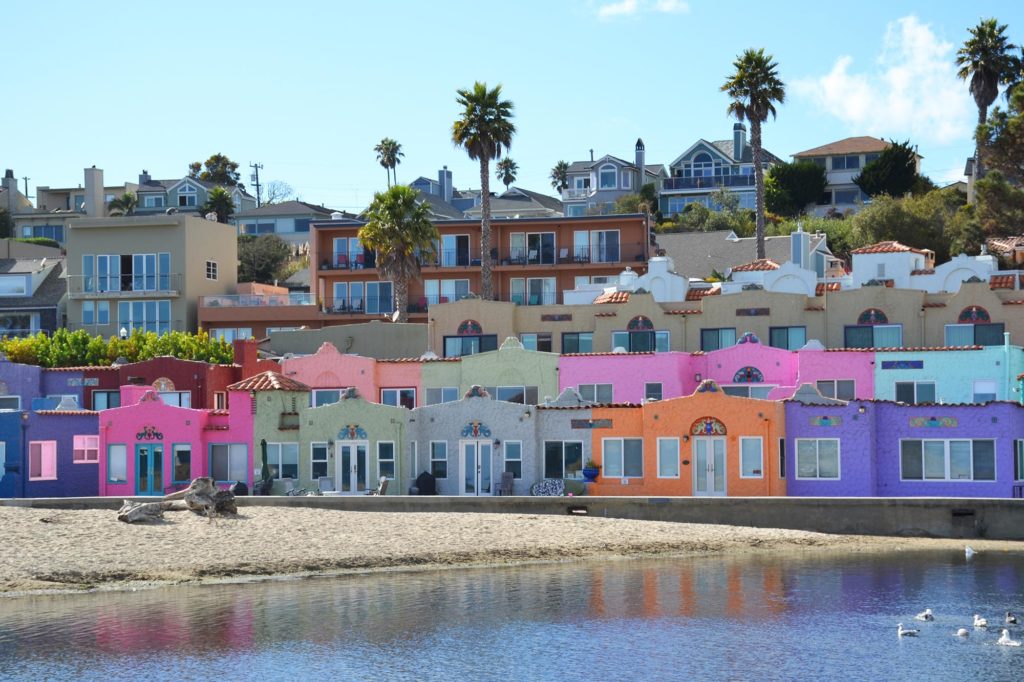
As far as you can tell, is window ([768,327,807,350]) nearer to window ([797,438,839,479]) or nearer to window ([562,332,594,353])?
window ([562,332,594,353])

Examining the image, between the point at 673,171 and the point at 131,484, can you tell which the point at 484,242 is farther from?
the point at 673,171

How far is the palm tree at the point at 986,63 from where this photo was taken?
10675 centimetres

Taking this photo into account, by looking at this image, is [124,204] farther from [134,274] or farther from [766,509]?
[766,509]

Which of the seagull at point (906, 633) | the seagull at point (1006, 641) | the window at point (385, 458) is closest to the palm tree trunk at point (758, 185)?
the window at point (385, 458)

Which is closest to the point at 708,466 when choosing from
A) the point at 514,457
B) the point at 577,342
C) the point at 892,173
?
the point at 514,457

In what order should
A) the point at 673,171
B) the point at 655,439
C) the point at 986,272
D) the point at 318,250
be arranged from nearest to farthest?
the point at 655,439 → the point at 986,272 → the point at 318,250 → the point at 673,171

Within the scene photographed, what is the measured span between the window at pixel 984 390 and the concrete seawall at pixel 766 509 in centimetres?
906

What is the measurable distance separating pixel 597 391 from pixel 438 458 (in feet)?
29.7

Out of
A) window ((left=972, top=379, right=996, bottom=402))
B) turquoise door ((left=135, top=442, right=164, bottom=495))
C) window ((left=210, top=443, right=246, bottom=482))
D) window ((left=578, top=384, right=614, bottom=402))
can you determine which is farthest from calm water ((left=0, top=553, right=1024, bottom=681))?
window ((left=578, top=384, right=614, bottom=402))

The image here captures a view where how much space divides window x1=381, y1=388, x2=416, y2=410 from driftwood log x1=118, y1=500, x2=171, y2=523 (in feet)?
54.1

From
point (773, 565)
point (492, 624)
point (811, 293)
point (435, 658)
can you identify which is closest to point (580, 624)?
point (492, 624)

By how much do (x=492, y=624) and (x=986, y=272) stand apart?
43.0 meters

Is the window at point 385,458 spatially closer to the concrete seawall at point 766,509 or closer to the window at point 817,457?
the concrete seawall at point 766,509

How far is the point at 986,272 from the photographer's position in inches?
2950
